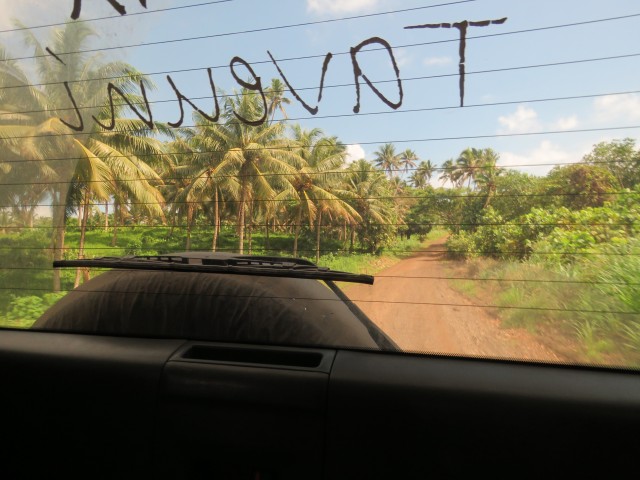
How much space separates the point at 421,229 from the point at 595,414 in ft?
2.63

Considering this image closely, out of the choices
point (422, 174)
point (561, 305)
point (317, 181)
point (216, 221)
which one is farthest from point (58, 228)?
point (561, 305)

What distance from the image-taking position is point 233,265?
167 cm

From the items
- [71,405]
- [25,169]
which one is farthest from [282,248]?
[25,169]

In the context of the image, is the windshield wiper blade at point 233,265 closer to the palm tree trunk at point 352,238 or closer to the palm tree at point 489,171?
the palm tree trunk at point 352,238

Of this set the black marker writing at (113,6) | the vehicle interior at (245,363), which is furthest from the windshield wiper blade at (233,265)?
the black marker writing at (113,6)

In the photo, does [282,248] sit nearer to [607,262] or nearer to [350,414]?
[350,414]

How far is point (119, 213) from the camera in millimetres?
2037

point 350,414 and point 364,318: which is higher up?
point 364,318

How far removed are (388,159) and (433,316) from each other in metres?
0.62

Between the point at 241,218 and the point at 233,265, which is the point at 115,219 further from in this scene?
the point at 233,265

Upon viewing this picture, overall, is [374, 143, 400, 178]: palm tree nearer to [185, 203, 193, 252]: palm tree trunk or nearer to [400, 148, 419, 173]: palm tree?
[400, 148, 419, 173]: palm tree

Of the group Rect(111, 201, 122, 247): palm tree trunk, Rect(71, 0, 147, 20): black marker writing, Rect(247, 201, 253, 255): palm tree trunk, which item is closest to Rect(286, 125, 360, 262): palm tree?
Rect(247, 201, 253, 255): palm tree trunk

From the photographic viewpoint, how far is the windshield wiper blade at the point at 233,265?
5.24 ft

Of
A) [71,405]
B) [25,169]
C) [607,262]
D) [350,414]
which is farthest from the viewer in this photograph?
[25,169]
